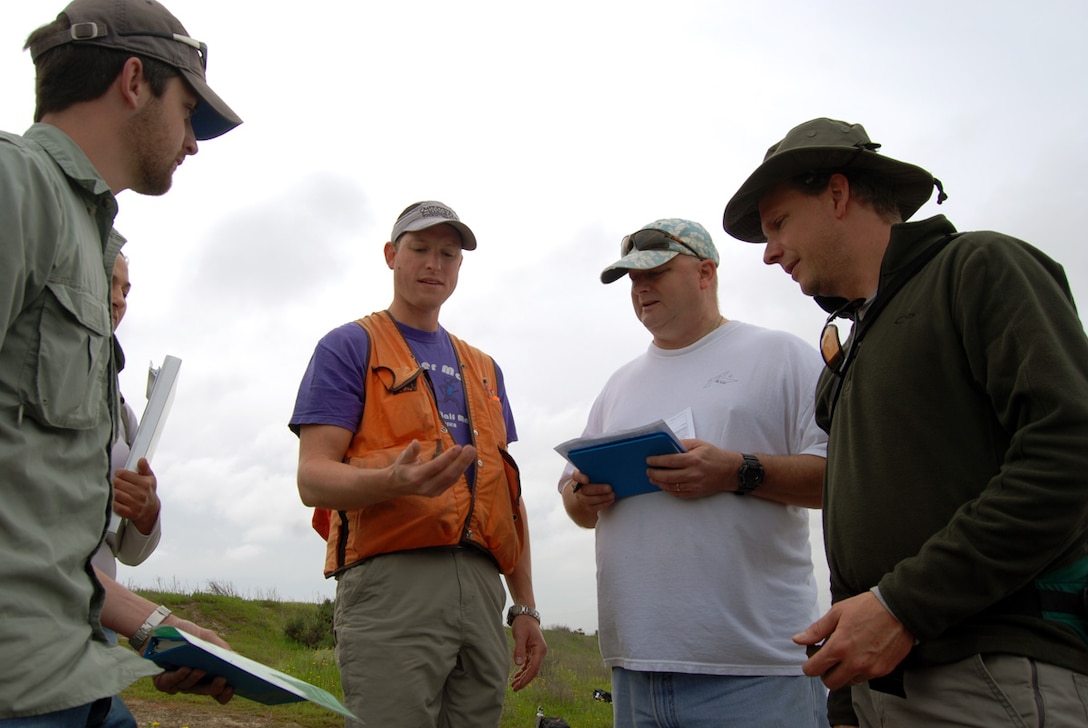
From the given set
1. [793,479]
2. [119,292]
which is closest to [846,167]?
[793,479]

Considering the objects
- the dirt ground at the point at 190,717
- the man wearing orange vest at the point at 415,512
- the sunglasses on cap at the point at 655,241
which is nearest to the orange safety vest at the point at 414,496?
the man wearing orange vest at the point at 415,512

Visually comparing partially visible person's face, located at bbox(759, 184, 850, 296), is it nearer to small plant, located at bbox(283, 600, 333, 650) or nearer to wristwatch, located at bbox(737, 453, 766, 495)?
wristwatch, located at bbox(737, 453, 766, 495)

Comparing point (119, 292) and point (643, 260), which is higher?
point (643, 260)

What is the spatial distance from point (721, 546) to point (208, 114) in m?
2.34

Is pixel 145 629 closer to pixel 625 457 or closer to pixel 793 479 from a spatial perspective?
pixel 625 457

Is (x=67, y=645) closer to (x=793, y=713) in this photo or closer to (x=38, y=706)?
(x=38, y=706)

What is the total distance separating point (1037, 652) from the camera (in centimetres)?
196

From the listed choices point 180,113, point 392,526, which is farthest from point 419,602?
point 180,113

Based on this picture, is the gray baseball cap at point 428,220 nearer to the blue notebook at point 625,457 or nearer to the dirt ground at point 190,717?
the blue notebook at point 625,457

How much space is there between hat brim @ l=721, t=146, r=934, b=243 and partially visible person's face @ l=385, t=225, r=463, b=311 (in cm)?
149

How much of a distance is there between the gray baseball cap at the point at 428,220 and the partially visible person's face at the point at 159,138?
65.6 inches

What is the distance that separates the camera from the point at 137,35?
2.18 m

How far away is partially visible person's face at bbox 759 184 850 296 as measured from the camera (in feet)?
9.14

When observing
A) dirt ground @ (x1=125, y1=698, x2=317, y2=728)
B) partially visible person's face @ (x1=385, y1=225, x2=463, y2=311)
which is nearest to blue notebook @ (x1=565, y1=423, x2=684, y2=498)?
partially visible person's face @ (x1=385, y1=225, x2=463, y2=311)
